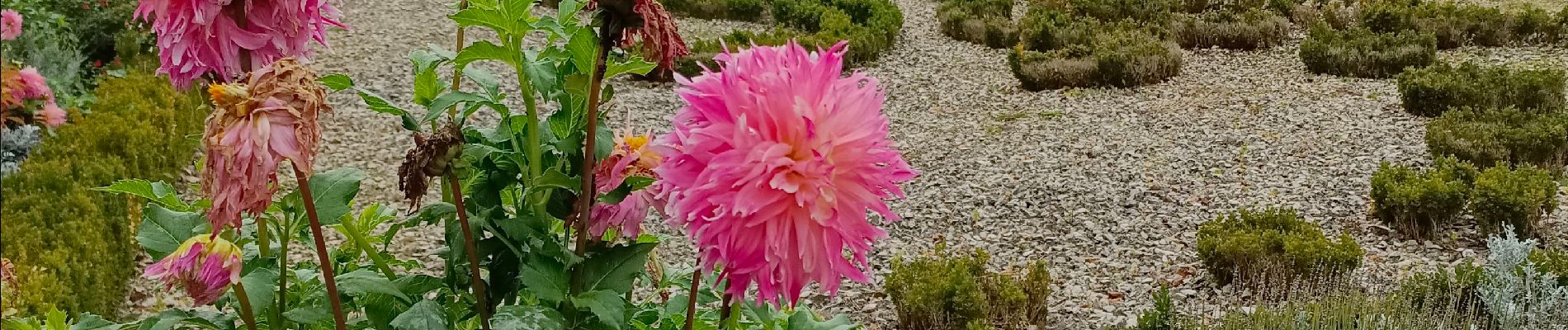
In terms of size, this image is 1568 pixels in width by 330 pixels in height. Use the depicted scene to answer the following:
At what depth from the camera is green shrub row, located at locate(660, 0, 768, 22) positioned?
28.1 feet

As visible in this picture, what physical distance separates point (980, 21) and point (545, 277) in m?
7.03

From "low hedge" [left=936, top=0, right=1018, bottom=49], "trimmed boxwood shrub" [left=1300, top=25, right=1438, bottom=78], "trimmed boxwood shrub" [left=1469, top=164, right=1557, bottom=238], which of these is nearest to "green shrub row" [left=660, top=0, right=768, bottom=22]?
"low hedge" [left=936, top=0, right=1018, bottom=49]

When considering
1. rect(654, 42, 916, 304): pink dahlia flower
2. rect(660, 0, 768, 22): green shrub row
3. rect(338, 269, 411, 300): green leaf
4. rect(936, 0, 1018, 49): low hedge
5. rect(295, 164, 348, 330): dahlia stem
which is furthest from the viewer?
rect(660, 0, 768, 22): green shrub row

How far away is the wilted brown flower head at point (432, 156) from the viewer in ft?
2.99

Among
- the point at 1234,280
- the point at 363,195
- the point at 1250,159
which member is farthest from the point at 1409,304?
the point at 363,195

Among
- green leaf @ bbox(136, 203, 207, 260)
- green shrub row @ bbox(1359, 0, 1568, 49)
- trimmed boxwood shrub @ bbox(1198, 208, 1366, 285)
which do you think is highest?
green leaf @ bbox(136, 203, 207, 260)

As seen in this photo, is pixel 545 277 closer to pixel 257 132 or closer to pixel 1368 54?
pixel 257 132

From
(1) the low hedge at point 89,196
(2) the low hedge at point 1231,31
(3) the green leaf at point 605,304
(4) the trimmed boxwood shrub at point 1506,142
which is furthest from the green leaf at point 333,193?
(2) the low hedge at point 1231,31

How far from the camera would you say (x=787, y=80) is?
2.40 ft

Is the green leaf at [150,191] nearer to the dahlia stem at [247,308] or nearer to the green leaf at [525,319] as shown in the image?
the dahlia stem at [247,308]

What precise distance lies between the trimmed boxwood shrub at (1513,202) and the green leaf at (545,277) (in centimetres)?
370

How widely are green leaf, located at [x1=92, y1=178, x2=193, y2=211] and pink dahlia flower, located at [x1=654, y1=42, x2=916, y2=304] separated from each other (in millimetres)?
666

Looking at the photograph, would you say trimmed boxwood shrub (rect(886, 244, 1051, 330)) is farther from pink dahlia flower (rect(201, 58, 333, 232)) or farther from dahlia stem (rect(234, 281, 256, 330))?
pink dahlia flower (rect(201, 58, 333, 232))

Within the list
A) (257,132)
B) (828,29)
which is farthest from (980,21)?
(257,132)
